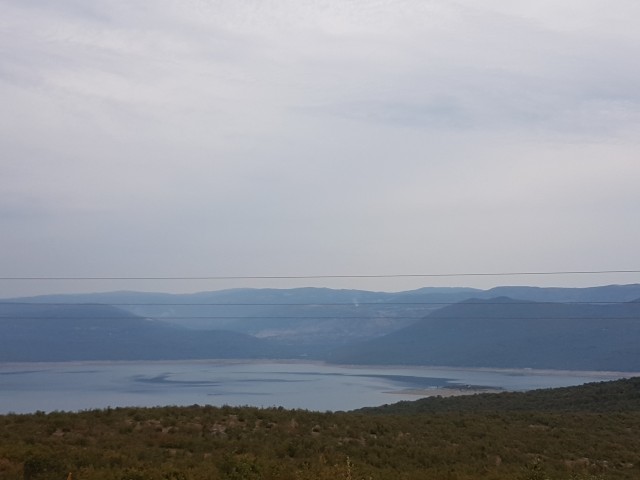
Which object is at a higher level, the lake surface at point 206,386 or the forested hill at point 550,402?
the forested hill at point 550,402

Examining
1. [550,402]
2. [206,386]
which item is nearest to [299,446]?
[550,402]

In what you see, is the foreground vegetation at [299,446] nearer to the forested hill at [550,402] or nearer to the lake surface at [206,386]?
the forested hill at [550,402]

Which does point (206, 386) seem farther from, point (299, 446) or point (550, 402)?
point (299, 446)

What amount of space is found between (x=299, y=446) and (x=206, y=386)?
107 metres

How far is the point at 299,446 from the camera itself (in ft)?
70.6

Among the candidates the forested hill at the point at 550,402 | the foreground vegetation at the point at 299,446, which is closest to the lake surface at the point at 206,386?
the forested hill at the point at 550,402

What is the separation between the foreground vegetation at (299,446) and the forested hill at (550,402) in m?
14.0

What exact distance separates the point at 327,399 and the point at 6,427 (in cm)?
8366

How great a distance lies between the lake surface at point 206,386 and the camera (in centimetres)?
9025

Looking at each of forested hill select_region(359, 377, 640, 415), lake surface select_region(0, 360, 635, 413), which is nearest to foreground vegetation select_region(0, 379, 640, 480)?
forested hill select_region(359, 377, 640, 415)

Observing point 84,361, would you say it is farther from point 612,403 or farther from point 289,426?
point 289,426

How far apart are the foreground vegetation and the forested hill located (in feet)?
45.8

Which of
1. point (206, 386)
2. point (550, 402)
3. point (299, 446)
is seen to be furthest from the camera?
point (206, 386)

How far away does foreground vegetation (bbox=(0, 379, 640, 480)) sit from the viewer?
16.3m
